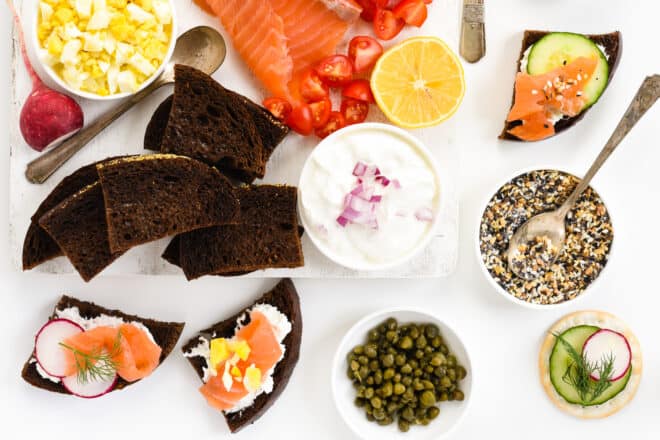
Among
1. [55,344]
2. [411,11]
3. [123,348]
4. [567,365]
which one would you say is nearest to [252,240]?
[123,348]

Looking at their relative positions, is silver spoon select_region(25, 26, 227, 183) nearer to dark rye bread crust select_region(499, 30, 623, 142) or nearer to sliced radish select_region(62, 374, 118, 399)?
sliced radish select_region(62, 374, 118, 399)

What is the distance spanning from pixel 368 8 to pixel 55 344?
5.43 feet

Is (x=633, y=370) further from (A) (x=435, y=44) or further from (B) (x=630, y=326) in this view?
(A) (x=435, y=44)

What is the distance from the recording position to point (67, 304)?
2688 mm

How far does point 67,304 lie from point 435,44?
163 centimetres

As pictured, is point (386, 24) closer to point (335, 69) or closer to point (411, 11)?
point (411, 11)

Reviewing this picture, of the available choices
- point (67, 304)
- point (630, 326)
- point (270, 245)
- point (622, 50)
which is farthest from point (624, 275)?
point (67, 304)

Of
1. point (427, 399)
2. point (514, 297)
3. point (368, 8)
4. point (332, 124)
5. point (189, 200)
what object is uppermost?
point (368, 8)

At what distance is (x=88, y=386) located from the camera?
267cm

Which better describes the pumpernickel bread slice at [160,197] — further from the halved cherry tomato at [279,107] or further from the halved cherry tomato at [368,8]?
the halved cherry tomato at [368,8]

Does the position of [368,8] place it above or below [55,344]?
above

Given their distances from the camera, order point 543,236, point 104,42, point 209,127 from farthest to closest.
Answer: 1. point 543,236
2. point 209,127
3. point 104,42

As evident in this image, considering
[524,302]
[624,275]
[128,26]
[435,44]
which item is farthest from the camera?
[624,275]

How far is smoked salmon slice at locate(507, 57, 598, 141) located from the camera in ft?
8.46
